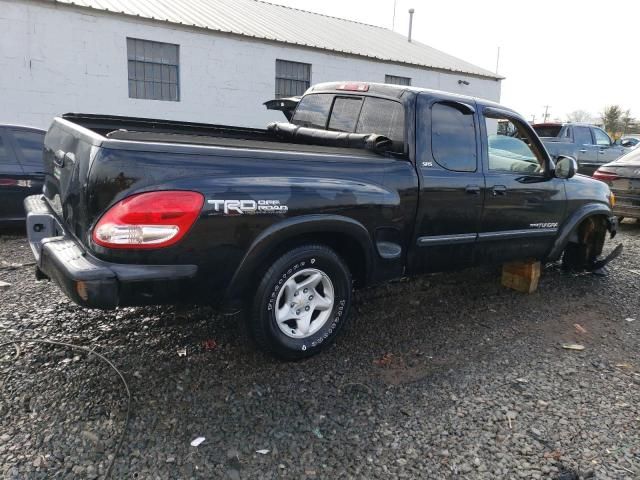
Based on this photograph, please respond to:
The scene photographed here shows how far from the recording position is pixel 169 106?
529 inches

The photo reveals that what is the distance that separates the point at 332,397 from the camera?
2951 mm

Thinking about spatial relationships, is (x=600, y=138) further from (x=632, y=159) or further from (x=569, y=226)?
(x=569, y=226)

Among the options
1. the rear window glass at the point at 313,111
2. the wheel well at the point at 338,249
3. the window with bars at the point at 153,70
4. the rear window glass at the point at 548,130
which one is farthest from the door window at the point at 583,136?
the wheel well at the point at 338,249

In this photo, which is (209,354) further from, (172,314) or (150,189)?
(150,189)

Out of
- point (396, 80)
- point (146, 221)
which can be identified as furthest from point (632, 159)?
point (396, 80)

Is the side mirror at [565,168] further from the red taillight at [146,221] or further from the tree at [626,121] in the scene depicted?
the tree at [626,121]

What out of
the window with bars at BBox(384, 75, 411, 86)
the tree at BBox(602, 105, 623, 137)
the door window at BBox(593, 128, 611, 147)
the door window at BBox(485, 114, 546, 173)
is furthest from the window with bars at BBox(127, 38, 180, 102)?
the tree at BBox(602, 105, 623, 137)

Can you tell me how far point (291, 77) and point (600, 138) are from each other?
30.4ft

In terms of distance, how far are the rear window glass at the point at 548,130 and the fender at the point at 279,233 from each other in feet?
41.7

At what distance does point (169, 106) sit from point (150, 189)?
11.8m

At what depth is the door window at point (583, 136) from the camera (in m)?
14.0

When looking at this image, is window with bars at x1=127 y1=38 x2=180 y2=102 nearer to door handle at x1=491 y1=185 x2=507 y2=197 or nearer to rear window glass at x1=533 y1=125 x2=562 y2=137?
rear window glass at x1=533 y1=125 x2=562 y2=137

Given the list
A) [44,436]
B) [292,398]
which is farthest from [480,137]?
[44,436]

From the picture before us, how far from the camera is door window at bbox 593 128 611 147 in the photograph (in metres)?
14.4
